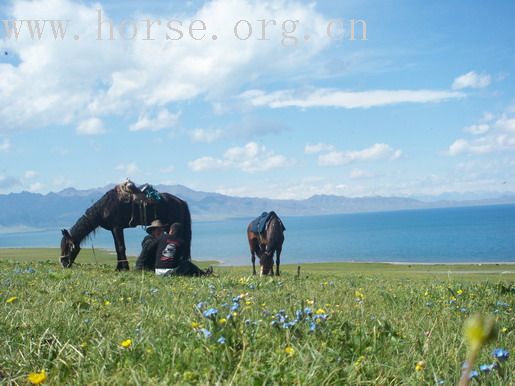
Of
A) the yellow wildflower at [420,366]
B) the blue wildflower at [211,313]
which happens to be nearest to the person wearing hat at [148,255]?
the blue wildflower at [211,313]

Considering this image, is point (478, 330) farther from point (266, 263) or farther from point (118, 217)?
point (266, 263)

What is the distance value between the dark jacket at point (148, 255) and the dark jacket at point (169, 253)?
1.05m

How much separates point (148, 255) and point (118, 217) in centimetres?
403

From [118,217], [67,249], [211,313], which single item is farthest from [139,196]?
[211,313]

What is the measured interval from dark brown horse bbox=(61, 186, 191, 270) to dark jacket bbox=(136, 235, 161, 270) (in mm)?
3159

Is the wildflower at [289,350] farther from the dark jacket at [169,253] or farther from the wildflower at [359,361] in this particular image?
the dark jacket at [169,253]

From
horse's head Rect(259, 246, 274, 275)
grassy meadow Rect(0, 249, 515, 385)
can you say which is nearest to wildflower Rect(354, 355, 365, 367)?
grassy meadow Rect(0, 249, 515, 385)

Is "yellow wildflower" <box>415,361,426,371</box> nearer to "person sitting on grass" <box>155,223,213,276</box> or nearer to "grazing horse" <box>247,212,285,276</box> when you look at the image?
"person sitting on grass" <box>155,223,213,276</box>

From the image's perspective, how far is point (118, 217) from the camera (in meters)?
19.8

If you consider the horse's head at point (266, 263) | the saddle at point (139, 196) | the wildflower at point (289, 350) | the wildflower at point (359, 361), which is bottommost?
the horse's head at point (266, 263)

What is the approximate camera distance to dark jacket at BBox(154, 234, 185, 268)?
14.8m

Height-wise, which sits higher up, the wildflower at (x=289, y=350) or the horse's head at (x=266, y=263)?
the wildflower at (x=289, y=350)

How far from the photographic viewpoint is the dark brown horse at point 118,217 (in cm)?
1955

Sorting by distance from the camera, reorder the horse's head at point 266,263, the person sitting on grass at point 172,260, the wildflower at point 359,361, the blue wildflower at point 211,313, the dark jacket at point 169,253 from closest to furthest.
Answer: the wildflower at point 359,361 → the blue wildflower at point 211,313 → the person sitting on grass at point 172,260 → the dark jacket at point 169,253 → the horse's head at point 266,263
